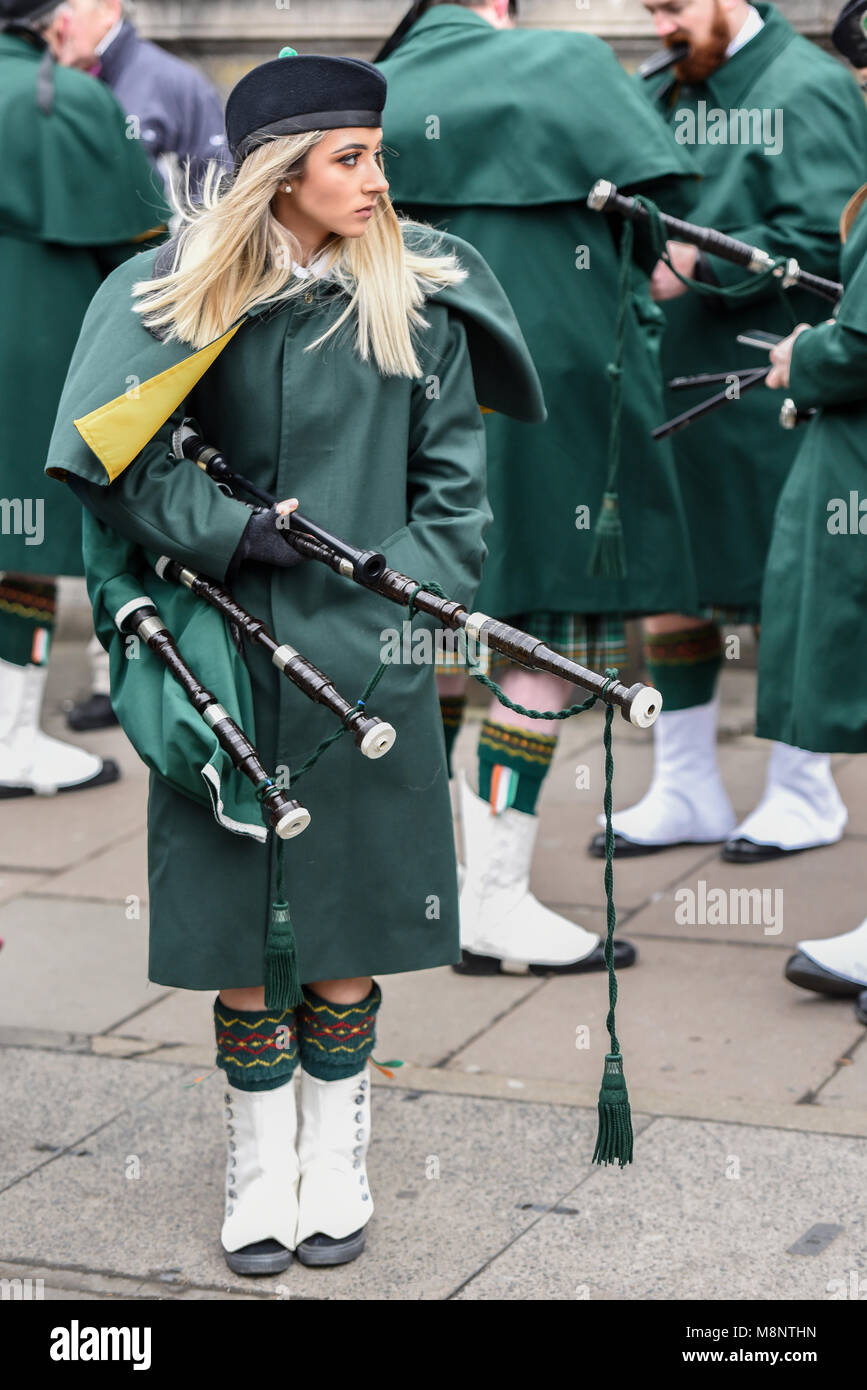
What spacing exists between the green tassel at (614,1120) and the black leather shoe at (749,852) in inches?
85.9

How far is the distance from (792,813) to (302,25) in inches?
149

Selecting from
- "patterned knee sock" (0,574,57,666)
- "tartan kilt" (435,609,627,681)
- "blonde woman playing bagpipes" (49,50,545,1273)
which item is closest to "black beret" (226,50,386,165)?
"blonde woman playing bagpipes" (49,50,545,1273)

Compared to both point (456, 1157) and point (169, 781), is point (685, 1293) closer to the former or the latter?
point (456, 1157)

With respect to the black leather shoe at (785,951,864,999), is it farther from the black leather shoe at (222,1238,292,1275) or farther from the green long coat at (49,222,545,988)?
the black leather shoe at (222,1238,292,1275)

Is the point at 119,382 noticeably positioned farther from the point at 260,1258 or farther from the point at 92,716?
the point at 92,716

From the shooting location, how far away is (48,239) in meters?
5.30

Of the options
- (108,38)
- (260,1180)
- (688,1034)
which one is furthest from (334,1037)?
(108,38)

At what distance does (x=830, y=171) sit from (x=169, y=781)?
2695 mm

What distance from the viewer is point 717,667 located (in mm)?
5262

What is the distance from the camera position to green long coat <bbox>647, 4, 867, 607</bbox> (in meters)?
4.71

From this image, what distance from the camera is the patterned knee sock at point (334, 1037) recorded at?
3.16 metres

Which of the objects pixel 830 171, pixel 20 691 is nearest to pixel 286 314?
pixel 830 171

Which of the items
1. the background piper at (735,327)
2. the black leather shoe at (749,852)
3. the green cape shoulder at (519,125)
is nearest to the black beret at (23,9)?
the green cape shoulder at (519,125)
